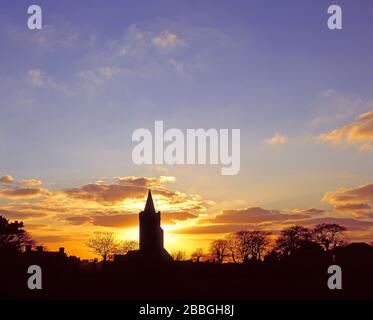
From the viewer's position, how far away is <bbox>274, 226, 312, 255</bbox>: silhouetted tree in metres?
86.3

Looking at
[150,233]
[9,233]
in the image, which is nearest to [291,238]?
[150,233]

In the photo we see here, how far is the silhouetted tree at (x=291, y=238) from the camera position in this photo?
283 ft

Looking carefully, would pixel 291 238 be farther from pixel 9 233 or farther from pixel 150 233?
pixel 9 233

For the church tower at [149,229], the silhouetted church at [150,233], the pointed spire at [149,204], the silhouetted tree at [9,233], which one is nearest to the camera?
the silhouetted tree at [9,233]

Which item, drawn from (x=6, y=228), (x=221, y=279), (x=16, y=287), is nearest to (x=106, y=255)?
(x=6, y=228)

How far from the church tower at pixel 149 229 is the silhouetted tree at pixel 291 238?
2147cm

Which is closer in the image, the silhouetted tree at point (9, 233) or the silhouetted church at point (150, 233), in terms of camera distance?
the silhouetted tree at point (9, 233)

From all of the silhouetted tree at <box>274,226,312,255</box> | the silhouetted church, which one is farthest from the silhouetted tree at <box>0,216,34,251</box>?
the silhouetted tree at <box>274,226,312,255</box>

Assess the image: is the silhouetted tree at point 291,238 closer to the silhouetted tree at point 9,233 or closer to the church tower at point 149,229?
the church tower at point 149,229

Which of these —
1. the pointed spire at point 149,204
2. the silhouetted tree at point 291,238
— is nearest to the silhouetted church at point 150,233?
the pointed spire at point 149,204

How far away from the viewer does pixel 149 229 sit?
82.8 metres

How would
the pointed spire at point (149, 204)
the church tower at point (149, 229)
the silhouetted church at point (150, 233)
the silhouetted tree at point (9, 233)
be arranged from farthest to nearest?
the pointed spire at point (149, 204), the church tower at point (149, 229), the silhouetted church at point (150, 233), the silhouetted tree at point (9, 233)

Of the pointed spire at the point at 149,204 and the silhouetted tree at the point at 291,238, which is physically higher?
the pointed spire at the point at 149,204
